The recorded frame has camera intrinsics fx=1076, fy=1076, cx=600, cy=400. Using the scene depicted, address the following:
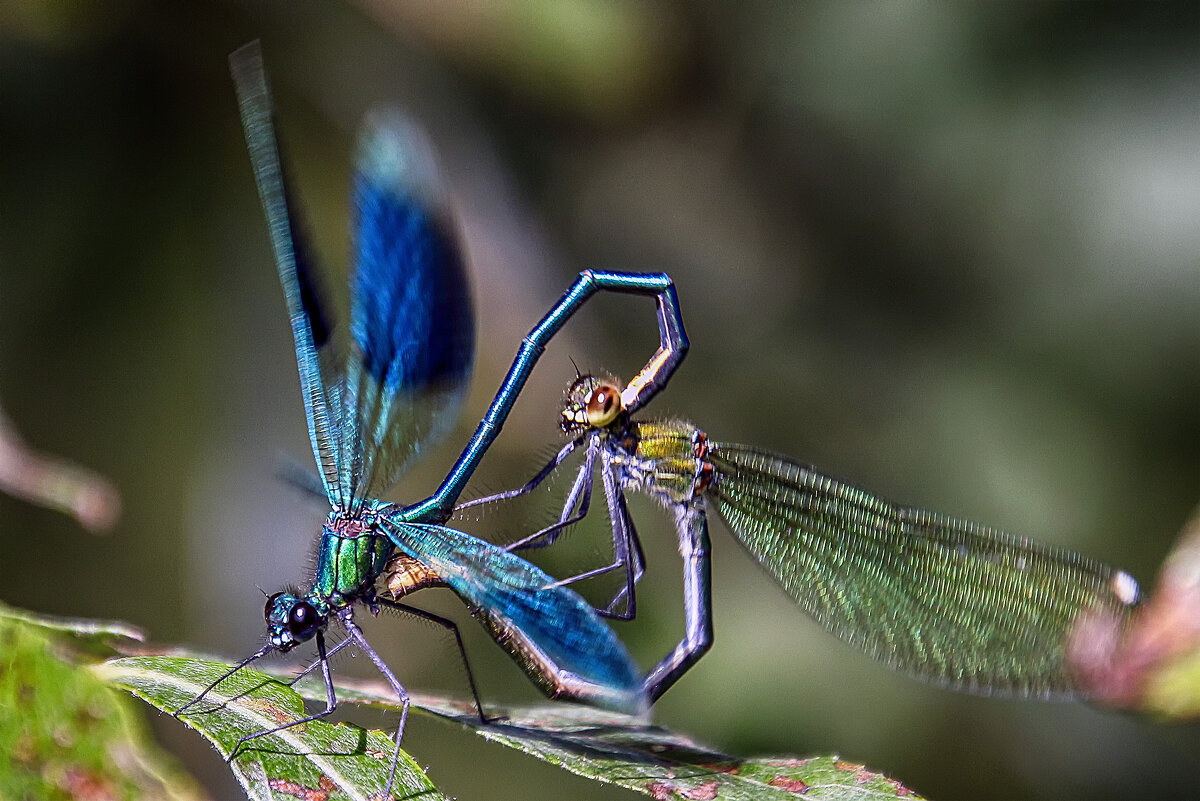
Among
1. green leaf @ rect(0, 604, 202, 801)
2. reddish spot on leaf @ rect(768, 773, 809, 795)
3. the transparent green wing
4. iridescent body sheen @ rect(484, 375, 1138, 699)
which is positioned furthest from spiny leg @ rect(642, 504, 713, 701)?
green leaf @ rect(0, 604, 202, 801)

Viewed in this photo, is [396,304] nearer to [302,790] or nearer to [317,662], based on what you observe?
[317,662]

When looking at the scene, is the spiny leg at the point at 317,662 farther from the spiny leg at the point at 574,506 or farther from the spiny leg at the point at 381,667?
the spiny leg at the point at 574,506

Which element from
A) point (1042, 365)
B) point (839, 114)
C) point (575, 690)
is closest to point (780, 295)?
point (839, 114)

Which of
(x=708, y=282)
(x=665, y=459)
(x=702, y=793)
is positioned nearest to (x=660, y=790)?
(x=702, y=793)

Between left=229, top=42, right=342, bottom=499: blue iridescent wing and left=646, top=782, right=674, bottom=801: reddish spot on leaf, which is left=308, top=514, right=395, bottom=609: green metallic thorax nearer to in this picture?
left=229, top=42, right=342, bottom=499: blue iridescent wing

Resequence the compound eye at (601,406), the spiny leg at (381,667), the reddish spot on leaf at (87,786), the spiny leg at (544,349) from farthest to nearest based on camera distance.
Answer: the compound eye at (601,406)
the spiny leg at (544,349)
the spiny leg at (381,667)
the reddish spot on leaf at (87,786)

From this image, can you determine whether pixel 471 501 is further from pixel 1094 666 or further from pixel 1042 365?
pixel 1042 365

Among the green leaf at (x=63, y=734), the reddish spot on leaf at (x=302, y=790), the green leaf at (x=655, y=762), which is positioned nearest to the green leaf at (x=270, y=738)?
the reddish spot on leaf at (x=302, y=790)
